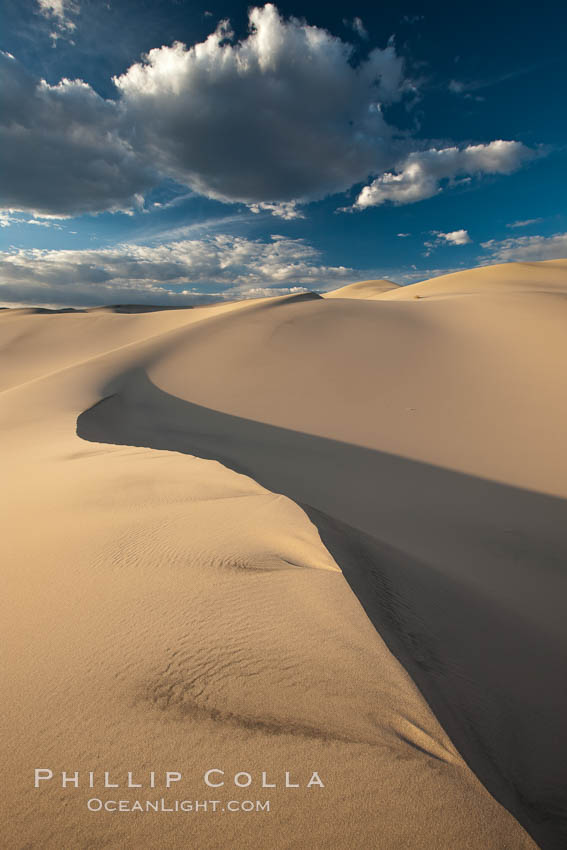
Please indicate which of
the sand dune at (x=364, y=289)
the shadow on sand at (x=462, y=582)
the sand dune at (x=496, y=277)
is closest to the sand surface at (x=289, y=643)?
the shadow on sand at (x=462, y=582)

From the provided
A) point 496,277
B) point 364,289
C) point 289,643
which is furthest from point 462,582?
point 364,289

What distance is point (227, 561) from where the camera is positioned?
6.95 feet

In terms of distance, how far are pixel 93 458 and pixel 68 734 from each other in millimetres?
3743

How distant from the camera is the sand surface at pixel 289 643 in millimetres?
1015

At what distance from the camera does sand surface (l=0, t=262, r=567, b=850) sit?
1015 millimetres

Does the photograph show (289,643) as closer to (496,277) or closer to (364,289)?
(496,277)

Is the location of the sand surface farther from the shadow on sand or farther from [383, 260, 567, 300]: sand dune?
[383, 260, 567, 300]: sand dune

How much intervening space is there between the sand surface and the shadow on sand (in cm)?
1

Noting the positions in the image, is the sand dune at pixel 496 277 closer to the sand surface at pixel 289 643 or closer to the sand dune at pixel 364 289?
the sand dune at pixel 364 289

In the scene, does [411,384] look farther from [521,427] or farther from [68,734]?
[68,734]

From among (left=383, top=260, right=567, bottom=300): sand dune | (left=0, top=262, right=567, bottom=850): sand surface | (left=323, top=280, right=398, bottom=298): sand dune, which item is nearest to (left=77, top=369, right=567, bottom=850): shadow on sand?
(left=0, top=262, right=567, bottom=850): sand surface

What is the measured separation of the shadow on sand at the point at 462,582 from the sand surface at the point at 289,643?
15mm

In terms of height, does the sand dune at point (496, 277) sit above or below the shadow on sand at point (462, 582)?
above

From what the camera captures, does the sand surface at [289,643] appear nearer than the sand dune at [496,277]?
Yes
